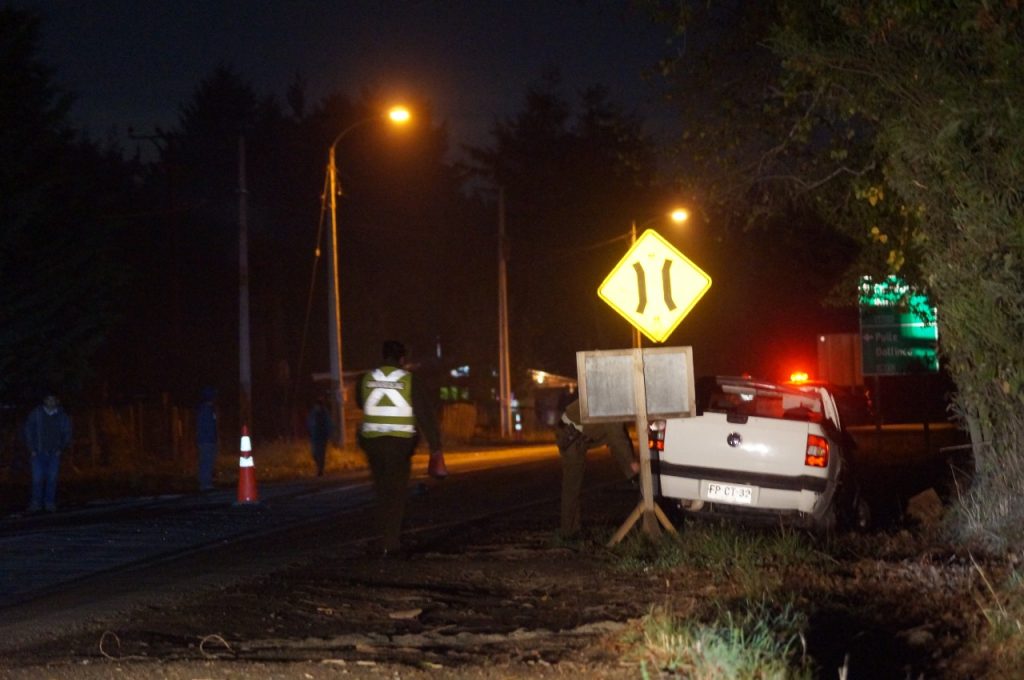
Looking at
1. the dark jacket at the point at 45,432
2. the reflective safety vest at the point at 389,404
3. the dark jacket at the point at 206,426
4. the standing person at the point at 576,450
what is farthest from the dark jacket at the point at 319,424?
the reflective safety vest at the point at 389,404

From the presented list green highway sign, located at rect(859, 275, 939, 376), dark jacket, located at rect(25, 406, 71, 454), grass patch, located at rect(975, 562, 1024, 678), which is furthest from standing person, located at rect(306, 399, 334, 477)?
grass patch, located at rect(975, 562, 1024, 678)

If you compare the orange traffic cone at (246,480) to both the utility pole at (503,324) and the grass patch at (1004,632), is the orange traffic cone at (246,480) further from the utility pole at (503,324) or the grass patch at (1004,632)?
the utility pole at (503,324)

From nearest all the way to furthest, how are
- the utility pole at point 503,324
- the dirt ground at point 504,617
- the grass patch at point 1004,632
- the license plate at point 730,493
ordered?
the dirt ground at point 504,617
the grass patch at point 1004,632
the license plate at point 730,493
the utility pole at point 503,324

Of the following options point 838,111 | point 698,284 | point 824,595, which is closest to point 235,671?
point 824,595

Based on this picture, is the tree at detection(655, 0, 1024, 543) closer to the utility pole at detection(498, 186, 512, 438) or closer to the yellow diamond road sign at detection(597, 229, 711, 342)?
the yellow diamond road sign at detection(597, 229, 711, 342)

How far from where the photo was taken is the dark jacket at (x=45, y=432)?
1909 centimetres

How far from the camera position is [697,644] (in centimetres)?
698

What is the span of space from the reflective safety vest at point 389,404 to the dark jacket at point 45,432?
8.83m

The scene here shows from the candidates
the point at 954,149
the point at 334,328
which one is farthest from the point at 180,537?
the point at 334,328

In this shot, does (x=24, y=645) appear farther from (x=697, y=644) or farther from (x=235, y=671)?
(x=697, y=644)

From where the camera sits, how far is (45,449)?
19.1 m

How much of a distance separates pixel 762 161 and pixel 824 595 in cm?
696

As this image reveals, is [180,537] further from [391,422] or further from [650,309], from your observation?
[650,309]

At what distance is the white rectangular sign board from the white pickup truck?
1024 mm
